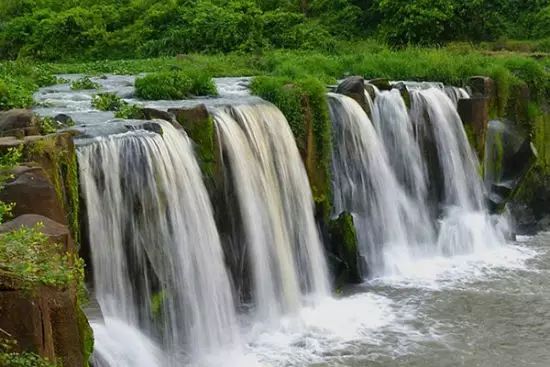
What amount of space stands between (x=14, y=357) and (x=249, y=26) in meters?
25.4

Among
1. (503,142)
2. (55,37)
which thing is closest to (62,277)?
(503,142)

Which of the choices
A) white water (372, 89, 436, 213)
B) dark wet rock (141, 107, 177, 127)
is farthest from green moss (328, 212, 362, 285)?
dark wet rock (141, 107, 177, 127)

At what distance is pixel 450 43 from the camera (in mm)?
27875

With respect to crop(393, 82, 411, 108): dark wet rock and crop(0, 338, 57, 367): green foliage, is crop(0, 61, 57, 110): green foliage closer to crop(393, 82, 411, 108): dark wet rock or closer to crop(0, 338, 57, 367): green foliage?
crop(0, 338, 57, 367): green foliage

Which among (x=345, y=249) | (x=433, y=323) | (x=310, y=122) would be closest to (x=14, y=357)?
(x=433, y=323)

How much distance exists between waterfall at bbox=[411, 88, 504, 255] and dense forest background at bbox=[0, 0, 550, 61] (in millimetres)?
11920

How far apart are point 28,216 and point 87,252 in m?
2.72

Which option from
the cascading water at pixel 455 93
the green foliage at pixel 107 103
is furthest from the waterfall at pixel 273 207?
the cascading water at pixel 455 93

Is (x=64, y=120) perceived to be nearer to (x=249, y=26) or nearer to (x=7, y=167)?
(x=7, y=167)

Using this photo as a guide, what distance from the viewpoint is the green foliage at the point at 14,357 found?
16.9 feet

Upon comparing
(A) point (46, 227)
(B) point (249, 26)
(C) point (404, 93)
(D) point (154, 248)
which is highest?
(B) point (249, 26)

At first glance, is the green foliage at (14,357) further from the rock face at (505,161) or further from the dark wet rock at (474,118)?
the rock face at (505,161)

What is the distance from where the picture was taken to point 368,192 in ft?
48.2

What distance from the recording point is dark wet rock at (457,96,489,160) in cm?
1716
